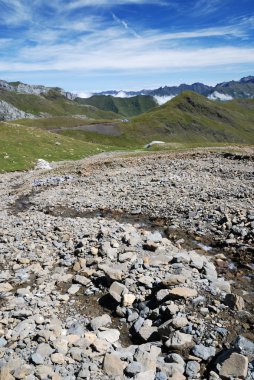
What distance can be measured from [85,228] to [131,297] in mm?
8725

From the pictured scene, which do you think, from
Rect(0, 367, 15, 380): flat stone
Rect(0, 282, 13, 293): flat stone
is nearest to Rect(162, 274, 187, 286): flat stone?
Rect(0, 367, 15, 380): flat stone

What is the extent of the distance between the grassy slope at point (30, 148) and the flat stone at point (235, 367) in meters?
44.2

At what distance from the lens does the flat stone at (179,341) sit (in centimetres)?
1177

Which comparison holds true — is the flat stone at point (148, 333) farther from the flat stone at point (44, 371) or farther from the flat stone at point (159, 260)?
the flat stone at point (159, 260)

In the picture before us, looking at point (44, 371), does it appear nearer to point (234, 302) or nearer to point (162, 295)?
point (162, 295)

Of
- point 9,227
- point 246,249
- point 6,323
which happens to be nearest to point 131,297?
point 6,323

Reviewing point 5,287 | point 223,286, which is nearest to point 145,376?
point 223,286

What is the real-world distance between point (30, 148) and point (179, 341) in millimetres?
55017

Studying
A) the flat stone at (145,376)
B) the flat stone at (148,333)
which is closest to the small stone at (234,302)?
the flat stone at (148,333)

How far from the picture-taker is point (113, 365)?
429 inches

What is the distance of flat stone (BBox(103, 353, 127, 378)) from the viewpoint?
35.2 ft

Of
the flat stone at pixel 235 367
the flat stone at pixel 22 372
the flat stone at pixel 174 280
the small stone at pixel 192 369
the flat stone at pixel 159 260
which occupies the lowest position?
the flat stone at pixel 22 372

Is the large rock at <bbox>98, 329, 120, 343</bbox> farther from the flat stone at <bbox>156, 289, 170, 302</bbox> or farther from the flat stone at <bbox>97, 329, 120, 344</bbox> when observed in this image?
the flat stone at <bbox>156, 289, 170, 302</bbox>

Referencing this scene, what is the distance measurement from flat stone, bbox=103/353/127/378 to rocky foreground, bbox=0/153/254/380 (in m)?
0.03
